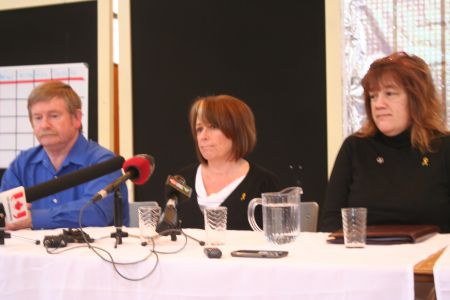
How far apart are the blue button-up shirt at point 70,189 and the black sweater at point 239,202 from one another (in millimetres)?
260

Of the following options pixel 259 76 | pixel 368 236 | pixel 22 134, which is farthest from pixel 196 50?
pixel 368 236

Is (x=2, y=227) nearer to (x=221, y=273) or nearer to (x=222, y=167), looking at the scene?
(x=221, y=273)

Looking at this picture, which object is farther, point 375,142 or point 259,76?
point 259,76

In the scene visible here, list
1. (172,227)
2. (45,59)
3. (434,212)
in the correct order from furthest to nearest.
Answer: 1. (45,59)
2. (434,212)
3. (172,227)

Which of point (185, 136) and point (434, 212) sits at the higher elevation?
point (185, 136)

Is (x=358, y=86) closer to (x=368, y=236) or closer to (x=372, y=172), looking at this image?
(x=372, y=172)

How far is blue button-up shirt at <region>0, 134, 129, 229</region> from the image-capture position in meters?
2.18

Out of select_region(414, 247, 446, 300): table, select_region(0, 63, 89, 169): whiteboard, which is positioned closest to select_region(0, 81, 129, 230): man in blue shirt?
select_region(414, 247, 446, 300): table

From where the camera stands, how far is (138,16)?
146 inches

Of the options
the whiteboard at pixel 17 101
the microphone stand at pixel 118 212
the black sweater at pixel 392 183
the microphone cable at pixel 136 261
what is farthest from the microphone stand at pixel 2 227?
the whiteboard at pixel 17 101

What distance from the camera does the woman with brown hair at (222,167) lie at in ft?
7.89

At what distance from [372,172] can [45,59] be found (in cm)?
254

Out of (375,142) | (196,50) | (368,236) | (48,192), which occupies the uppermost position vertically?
(196,50)

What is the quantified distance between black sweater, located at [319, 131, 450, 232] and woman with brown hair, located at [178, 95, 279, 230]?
345mm
